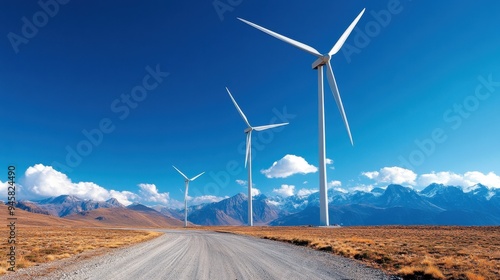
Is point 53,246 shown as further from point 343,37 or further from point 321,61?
point 343,37

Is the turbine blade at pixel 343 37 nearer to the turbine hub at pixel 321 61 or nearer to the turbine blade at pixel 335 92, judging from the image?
the turbine hub at pixel 321 61

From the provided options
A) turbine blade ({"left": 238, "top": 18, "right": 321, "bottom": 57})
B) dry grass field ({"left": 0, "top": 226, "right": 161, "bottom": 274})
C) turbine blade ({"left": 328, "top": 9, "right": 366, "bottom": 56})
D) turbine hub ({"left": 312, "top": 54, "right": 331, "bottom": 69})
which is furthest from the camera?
turbine hub ({"left": 312, "top": 54, "right": 331, "bottom": 69})

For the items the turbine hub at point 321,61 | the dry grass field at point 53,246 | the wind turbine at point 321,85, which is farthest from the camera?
the turbine hub at point 321,61

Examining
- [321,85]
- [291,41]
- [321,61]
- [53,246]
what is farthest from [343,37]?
[53,246]

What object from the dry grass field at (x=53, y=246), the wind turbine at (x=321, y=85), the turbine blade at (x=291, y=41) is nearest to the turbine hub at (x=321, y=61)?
the wind turbine at (x=321, y=85)

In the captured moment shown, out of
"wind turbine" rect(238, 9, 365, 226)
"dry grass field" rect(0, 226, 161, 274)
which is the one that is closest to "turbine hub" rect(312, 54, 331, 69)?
"wind turbine" rect(238, 9, 365, 226)

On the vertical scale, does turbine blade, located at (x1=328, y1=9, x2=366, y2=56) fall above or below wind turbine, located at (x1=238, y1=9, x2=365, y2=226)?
above

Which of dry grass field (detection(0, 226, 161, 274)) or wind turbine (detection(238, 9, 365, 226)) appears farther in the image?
wind turbine (detection(238, 9, 365, 226))

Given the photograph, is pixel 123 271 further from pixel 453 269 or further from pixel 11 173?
pixel 453 269

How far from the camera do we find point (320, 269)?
18594mm

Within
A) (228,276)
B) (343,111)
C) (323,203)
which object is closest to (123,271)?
(228,276)

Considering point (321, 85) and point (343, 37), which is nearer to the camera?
point (343, 37)

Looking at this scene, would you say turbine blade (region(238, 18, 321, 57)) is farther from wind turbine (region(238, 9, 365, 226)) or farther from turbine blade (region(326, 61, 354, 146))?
turbine blade (region(326, 61, 354, 146))

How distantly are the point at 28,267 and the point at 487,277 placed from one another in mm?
26275
